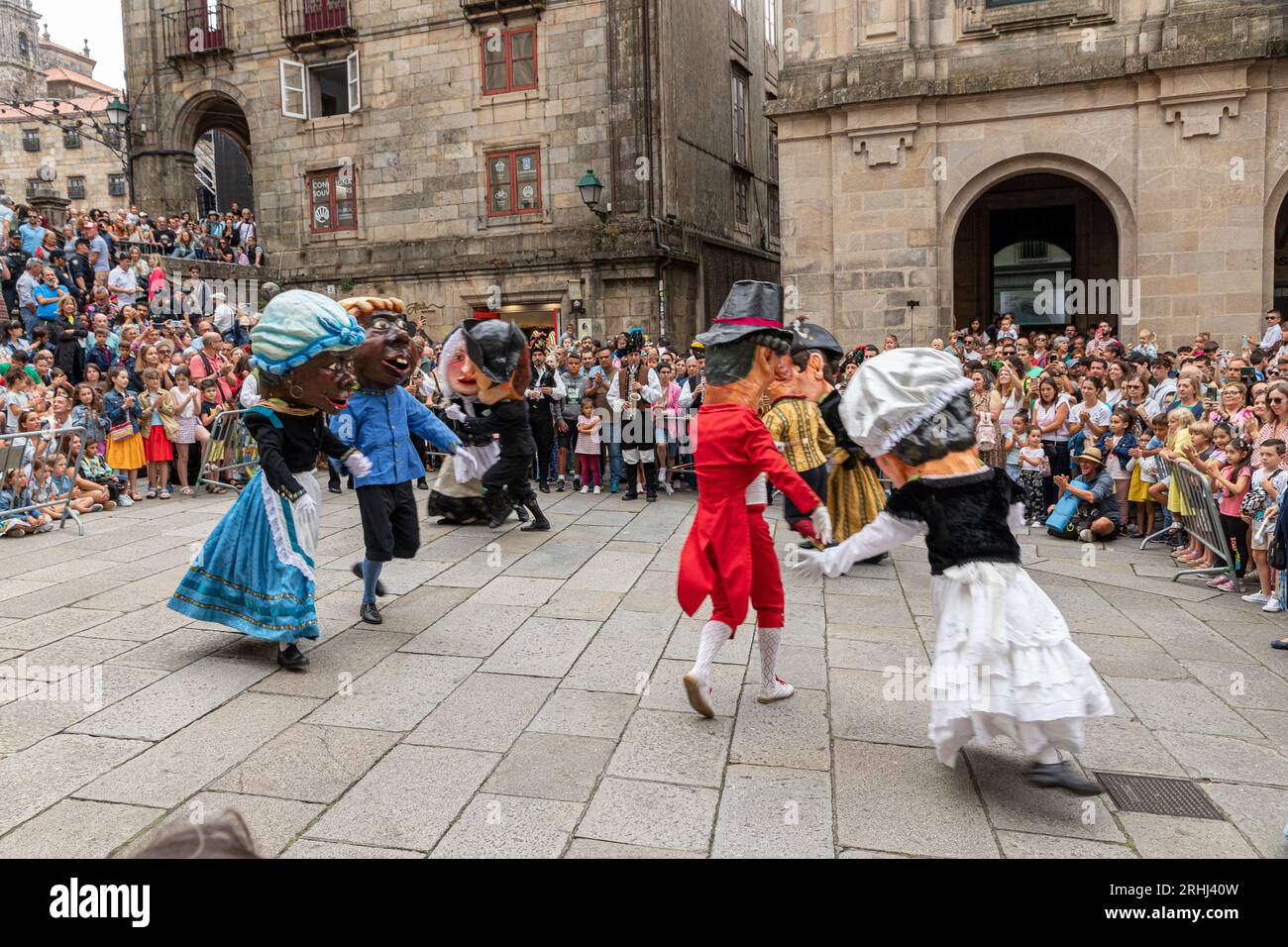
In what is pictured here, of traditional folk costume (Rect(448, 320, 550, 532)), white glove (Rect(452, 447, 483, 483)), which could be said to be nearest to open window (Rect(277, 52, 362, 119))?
traditional folk costume (Rect(448, 320, 550, 532))

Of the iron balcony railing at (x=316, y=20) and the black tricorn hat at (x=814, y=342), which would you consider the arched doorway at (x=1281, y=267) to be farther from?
the iron balcony railing at (x=316, y=20)

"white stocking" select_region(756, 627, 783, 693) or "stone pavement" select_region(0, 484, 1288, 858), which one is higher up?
"white stocking" select_region(756, 627, 783, 693)

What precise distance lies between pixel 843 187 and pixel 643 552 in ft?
31.3

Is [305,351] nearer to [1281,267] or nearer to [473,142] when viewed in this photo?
[473,142]

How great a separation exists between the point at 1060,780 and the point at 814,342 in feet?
14.4

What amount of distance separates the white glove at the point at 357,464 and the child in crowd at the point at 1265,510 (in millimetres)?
6211

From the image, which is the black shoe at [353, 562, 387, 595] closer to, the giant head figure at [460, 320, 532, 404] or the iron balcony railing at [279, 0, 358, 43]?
the giant head figure at [460, 320, 532, 404]

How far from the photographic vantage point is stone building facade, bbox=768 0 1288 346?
46.1ft

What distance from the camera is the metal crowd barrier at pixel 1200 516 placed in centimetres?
764

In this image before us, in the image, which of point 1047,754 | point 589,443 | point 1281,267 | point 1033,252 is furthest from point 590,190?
point 1047,754

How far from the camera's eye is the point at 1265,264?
14242 millimetres

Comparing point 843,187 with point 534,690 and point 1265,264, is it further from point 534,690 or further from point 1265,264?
point 534,690

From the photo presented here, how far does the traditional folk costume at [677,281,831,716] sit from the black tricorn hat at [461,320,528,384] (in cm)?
413

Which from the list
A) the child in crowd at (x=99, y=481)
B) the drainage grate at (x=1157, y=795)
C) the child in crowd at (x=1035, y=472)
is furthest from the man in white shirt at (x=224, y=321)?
the drainage grate at (x=1157, y=795)
